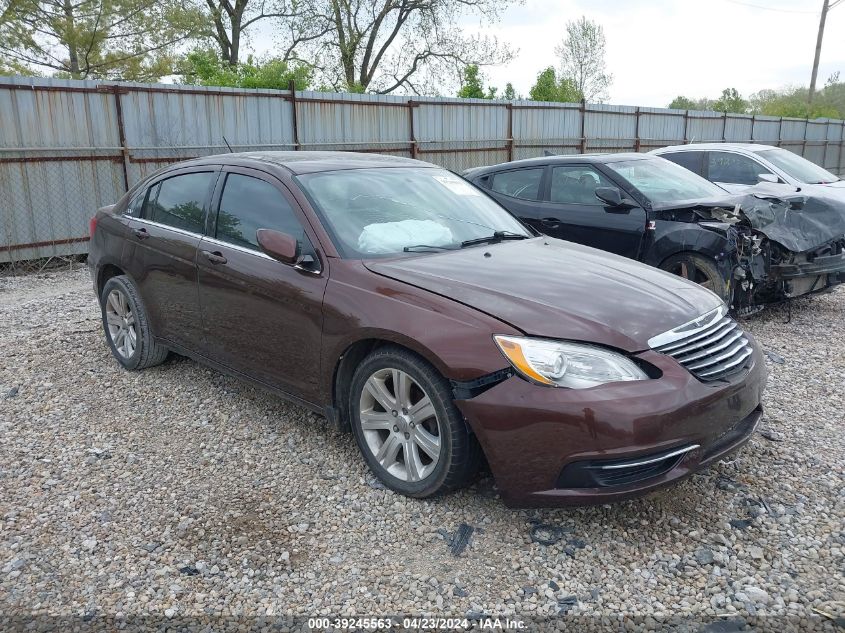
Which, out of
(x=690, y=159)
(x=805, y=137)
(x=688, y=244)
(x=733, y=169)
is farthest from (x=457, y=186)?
(x=805, y=137)

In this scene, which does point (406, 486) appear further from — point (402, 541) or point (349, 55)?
point (349, 55)

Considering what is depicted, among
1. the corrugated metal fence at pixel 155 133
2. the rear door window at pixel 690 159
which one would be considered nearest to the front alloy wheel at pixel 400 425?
the corrugated metal fence at pixel 155 133

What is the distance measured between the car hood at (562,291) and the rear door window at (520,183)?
3618 mm

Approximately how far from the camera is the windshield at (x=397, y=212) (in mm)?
3727

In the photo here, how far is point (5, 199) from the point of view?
29.0 ft

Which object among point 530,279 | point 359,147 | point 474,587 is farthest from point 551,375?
point 359,147

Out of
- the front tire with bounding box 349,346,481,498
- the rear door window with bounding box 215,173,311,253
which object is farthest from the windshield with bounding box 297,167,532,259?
the front tire with bounding box 349,346,481,498

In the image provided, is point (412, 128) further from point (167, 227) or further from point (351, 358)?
point (351, 358)

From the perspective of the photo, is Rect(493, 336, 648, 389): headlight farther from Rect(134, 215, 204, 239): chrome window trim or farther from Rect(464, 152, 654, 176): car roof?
Rect(464, 152, 654, 176): car roof

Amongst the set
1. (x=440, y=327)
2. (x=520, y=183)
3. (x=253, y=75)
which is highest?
(x=253, y=75)

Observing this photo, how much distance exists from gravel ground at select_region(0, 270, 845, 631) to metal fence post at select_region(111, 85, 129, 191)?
6100 millimetres

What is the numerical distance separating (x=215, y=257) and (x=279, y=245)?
0.78 m

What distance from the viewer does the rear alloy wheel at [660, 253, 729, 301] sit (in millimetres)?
6156

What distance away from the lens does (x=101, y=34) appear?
22.4m
